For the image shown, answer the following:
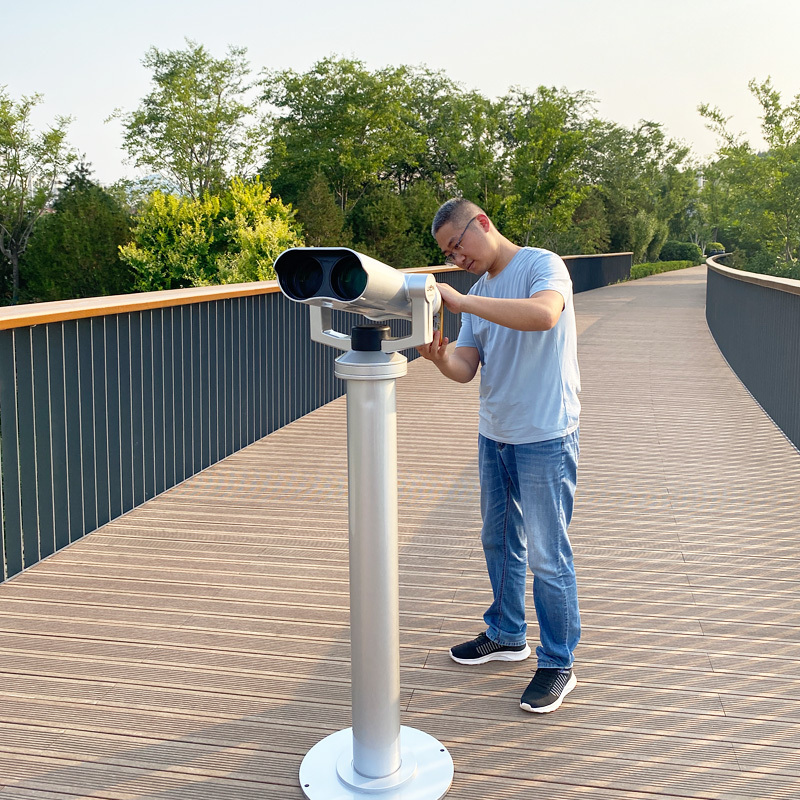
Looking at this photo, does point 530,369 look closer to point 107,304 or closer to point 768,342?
point 107,304

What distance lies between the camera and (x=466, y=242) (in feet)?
8.98

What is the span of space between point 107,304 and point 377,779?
315 centimetres

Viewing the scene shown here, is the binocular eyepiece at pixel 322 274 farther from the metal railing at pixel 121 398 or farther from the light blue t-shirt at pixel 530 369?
the metal railing at pixel 121 398

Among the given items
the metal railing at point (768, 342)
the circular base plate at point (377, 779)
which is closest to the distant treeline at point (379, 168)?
the metal railing at point (768, 342)

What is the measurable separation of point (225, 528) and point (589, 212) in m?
44.7

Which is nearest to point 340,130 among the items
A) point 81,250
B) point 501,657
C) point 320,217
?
point 320,217

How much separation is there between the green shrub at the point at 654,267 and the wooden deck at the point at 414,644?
109ft

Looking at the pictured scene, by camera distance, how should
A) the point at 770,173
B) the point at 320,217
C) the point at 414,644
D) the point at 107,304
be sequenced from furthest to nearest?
1. the point at 320,217
2. the point at 770,173
3. the point at 107,304
4. the point at 414,644

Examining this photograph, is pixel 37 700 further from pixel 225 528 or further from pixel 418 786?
pixel 225 528

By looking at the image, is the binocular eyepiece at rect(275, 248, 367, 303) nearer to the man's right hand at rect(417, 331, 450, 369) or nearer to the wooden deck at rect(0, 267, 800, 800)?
the man's right hand at rect(417, 331, 450, 369)

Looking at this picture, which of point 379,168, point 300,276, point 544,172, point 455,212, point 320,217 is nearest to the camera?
point 300,276

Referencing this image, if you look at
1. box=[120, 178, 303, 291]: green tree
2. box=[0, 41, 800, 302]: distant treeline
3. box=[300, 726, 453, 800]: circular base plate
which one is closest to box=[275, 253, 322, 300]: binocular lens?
box=[300, 726, 453, 800]: circular base plate

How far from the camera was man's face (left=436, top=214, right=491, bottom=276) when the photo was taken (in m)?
2.71

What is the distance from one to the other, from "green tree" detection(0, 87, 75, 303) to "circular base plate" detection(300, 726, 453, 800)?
45.3 metres
